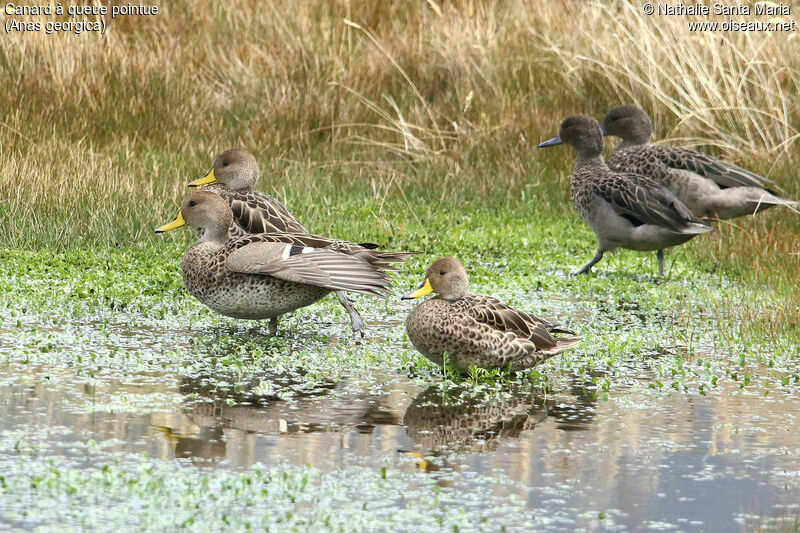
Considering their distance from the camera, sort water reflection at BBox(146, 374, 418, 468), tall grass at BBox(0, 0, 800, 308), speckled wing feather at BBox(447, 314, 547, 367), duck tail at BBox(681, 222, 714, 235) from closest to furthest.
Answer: water reflection at BBox(146, 374, 418, 468), speckled wing feather at BBox(447, 314, 547, 367), duck tail at BBox(681, 222, 714, 235), tall grass at BBox(0, 0, 800, 308)

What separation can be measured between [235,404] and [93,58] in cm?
906

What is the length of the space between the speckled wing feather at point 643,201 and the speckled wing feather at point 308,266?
3130 mm

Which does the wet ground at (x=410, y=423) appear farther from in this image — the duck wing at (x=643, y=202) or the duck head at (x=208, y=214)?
the duck wing at (x=643, y=202)

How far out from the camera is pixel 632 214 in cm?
959

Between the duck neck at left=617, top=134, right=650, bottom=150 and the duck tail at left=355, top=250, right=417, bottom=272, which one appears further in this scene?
the duck neck at left=617, top=134, right=650, bottom=150

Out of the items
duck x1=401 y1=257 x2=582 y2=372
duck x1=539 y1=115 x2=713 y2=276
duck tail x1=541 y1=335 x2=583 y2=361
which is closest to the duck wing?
duck x1=539 y1=115 x2=713 y2=276

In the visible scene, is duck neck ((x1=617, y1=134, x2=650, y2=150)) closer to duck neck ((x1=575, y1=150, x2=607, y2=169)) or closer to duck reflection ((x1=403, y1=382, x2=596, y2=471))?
duck neck ((x1=575, y1=150, x2=607, y2=169))

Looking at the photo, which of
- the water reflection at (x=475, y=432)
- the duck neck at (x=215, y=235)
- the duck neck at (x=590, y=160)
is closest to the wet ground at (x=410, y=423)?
the water reflection at (x=475, y=432)

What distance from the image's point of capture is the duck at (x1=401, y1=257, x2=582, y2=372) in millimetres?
6203

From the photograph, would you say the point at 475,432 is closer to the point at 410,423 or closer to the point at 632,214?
the point at 410,423

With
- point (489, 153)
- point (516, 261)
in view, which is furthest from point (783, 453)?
point (489, 153)

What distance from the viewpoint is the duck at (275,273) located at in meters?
7.03

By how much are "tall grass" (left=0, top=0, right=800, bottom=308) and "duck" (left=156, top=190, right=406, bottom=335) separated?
334cm

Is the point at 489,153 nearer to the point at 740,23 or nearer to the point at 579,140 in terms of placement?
the point at 579,140
